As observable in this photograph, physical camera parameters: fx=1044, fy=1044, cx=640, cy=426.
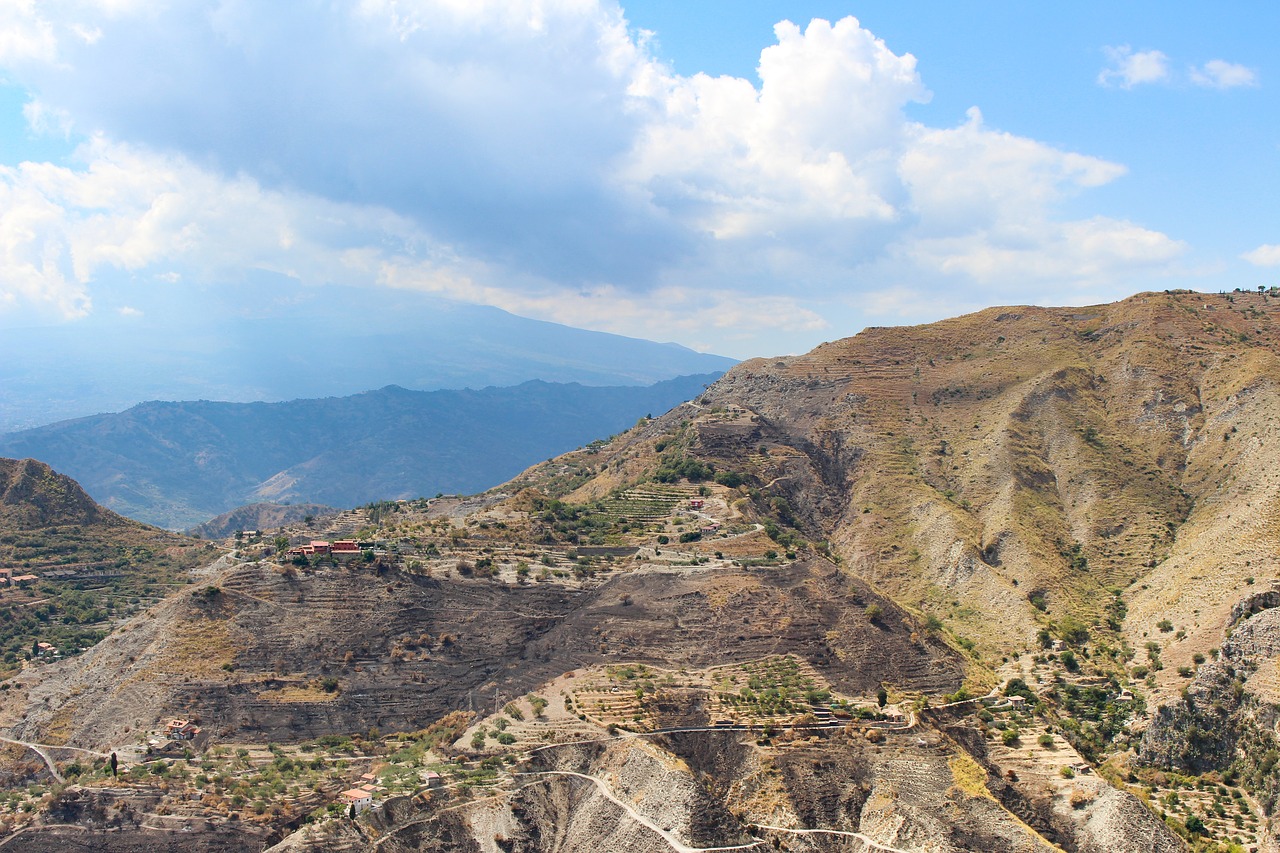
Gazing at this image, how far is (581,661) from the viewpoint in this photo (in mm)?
73750

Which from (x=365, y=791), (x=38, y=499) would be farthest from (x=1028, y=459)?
(x=38, y=499)

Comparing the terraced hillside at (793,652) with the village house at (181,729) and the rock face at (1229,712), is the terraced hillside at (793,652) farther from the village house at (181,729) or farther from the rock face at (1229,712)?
the village house at (181,729)

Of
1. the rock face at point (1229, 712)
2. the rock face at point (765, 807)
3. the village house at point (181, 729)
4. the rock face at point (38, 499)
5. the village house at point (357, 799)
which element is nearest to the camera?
the rock face at point (765, 807)

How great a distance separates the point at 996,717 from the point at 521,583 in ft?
121

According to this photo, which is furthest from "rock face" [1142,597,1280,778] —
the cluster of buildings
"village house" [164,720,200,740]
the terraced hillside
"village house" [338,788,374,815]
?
"village house" [164,720,200,740]

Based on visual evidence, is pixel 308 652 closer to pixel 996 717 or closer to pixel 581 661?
pixel 581 661

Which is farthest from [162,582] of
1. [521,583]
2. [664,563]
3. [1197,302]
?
[1197,302]

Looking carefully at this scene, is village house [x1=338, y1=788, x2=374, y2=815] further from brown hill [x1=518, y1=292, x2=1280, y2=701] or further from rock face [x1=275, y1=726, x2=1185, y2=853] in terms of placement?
brown hill [x1=518, y1=292, x2=1280, y2=701]

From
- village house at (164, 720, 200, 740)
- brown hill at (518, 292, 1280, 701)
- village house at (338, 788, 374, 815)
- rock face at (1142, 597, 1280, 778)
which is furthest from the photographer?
brown hill at (518, 292, 1280, 701)

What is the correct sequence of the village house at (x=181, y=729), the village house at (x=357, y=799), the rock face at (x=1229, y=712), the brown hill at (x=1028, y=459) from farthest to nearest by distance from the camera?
1. the brown hill at (x=1028, y=459)
2. the village house at (x=181, y=729)
3. the rock face at (x=1229, y=712)
4. the village house at (x=357, y=799)

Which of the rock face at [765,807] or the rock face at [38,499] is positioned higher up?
the rock face at [38,499]

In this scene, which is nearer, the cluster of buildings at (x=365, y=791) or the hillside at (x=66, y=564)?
the cluster of buildings at (x=365, y=791)

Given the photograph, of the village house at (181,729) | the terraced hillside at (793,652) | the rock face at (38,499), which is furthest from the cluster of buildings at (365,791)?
the rock face at (38,499)

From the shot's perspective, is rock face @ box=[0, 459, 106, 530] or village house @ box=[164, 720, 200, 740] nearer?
village house @ box=[164, 720, 200, 740]
